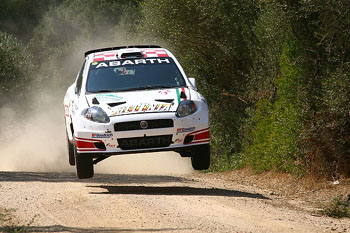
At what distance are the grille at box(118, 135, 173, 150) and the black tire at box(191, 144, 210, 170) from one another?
64 centimetres

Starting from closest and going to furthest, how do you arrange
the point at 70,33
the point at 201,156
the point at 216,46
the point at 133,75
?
1. the point at 201,156
2. the point at 133,75
3. the point at 216,46
4. the point at 70,33

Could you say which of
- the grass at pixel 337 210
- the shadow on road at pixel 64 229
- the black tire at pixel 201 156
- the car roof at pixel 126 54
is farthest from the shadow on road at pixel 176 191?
the shadow on road at pixel 64 229

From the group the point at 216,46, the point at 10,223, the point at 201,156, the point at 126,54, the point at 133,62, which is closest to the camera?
the point at 10,223

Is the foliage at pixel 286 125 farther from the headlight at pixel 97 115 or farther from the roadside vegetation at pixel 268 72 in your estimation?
the headlight at pixel 97 115

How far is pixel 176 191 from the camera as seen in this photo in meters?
12.5

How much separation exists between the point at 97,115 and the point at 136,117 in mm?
606

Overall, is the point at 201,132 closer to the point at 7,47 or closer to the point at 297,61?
the point at 297,61

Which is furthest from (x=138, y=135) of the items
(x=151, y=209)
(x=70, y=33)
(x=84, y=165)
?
(x=70, y=33)

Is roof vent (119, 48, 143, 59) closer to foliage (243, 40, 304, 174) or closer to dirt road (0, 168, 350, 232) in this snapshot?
dirt road (0, 168, 350, 232)

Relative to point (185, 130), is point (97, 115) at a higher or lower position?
higher

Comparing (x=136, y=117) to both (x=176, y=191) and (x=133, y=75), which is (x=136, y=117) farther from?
(x=176, y=191)

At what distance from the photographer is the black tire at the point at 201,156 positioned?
38.9 ft

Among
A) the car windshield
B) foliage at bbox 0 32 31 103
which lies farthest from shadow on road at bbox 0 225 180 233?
foliage at bbox 0 32 31 103

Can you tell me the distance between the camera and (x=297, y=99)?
16.1 m
